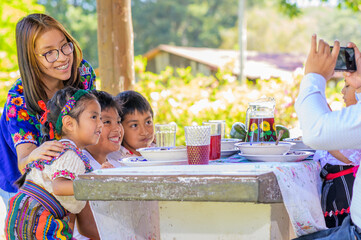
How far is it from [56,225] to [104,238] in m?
0.41

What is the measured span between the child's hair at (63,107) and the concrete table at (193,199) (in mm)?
594

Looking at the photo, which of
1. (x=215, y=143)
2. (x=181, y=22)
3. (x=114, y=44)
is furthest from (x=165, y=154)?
(x=181, y=22)

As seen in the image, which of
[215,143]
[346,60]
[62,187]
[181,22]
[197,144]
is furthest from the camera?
[181,22]

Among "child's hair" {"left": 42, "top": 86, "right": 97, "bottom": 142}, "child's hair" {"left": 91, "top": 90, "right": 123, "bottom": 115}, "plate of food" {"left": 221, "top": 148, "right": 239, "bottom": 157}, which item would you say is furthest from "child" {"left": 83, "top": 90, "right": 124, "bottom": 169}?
"plate of food" {"left": 221, "top": 148, "right": 239, "bottom": 157}

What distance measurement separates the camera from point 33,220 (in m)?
2.55

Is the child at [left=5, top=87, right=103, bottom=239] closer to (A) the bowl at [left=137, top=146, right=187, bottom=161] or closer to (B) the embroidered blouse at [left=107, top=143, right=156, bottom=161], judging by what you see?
(A) the bowl at [left=137, top=146, right=187, bottom=161]

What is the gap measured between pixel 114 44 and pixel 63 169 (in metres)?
2.17

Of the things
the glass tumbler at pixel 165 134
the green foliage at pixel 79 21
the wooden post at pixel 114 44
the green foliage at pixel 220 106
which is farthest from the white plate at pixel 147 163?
the green foliage at pixel 79 21

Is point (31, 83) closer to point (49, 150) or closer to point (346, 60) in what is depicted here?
point (49, 150)

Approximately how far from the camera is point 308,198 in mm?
2076

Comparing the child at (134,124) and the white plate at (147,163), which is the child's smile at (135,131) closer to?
the child at (134,124)

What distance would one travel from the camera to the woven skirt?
2543mm

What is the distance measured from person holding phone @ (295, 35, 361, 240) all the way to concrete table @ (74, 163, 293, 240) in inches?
8.5

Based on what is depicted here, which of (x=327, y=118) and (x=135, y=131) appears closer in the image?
(x=327, y=118)
